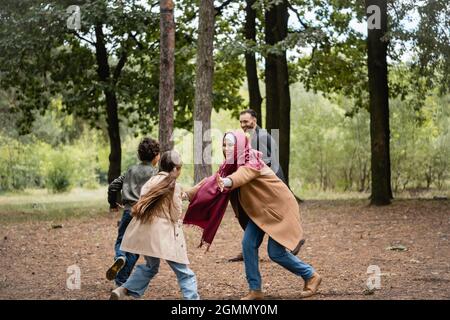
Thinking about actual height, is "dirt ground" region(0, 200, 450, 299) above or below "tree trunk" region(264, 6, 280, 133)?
below

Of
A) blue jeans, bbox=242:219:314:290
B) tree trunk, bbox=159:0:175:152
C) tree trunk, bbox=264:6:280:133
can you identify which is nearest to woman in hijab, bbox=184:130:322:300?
blue jeans, bbox=242:219:314:290

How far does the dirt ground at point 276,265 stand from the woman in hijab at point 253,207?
0.61m

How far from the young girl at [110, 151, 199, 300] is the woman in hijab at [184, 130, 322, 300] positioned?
549mm

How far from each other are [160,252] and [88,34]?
19019 mm

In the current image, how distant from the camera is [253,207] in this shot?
8016mm

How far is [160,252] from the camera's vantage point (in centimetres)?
737

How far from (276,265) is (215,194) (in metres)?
3.65

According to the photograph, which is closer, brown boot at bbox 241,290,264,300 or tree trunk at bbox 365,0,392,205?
brown boot at bbox 241,290,264,300

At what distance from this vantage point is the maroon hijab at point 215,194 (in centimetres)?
787

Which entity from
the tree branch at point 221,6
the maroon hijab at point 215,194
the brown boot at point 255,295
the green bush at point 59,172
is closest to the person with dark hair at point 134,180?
the maroon hijab at point 215,194

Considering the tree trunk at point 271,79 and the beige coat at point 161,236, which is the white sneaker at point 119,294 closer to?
the beige coat at point 161,236

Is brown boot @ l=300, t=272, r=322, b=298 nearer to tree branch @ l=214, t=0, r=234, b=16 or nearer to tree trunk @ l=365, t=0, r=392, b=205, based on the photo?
tree trunk @ l=365, t=0, r=392, b=205

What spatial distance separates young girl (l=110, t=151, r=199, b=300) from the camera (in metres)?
7.37
